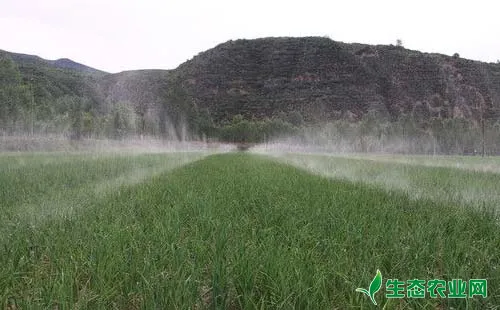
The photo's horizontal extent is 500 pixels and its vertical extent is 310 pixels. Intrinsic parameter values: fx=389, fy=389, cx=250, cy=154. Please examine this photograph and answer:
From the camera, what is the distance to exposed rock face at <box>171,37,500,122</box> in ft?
366

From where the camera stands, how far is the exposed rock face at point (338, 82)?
112m

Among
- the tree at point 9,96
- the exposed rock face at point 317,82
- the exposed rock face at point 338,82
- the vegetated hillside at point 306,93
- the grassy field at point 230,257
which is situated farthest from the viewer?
the exposed rock face at point 338,82

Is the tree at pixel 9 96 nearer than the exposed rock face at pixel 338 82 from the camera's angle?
Yes

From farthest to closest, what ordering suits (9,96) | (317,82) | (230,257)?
(317,82) < (9,96) < (230,257)

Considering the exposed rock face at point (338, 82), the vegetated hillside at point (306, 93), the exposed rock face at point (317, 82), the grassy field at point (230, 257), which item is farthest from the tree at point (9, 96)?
the exposed rock face at point (338, 82)

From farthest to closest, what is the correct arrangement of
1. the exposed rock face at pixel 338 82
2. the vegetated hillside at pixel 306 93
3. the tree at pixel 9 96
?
the exposed rock face at pixel 338 82, the vegetated hillside at pixel 306 93, the tree at pixel 9 96

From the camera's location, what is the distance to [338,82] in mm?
120812

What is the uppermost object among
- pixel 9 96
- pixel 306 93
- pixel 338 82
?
pixel 338 82

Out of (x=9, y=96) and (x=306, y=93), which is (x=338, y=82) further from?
(x=9, y=96)

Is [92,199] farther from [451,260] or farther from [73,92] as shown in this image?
[73,92]

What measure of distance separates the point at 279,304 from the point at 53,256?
1.68 meters

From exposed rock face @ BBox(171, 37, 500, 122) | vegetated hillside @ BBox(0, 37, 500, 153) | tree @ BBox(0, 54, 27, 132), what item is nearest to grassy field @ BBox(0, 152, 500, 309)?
tree @ BBox(0, 54, 27, 132)

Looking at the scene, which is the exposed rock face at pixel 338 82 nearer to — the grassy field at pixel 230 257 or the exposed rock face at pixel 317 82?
the exposed rock face at pixel 317 82

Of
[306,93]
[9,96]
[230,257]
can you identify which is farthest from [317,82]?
[230,257]
